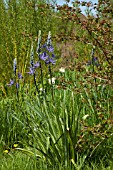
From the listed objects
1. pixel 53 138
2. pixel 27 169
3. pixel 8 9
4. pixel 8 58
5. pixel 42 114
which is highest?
Result: pixel 8 9

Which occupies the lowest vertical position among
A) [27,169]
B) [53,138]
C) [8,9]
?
[27,169]

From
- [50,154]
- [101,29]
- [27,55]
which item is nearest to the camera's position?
[101,29]

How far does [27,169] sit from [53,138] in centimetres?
40

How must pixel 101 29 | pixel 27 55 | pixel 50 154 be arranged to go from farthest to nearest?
pixel 27 55 < pixel 50 154 < pixel 101 29

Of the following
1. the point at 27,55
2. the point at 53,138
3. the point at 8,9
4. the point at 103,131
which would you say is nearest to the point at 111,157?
the point at 103,131

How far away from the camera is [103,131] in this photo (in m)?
3.37

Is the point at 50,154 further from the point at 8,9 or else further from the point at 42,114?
the point at 8,9

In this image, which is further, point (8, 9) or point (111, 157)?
point (8, 9)

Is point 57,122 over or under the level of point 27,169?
over

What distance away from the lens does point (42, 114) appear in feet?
11.7

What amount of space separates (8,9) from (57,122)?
4215 mm

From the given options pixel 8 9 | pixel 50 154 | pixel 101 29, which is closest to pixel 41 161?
pixel 50 154

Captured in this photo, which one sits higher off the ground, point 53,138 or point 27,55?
point 27,55

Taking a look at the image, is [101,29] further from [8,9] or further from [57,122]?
[8,9]
